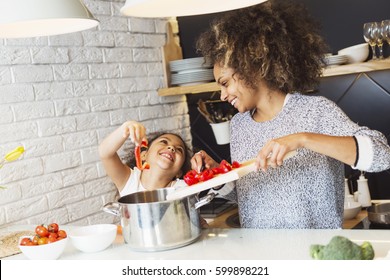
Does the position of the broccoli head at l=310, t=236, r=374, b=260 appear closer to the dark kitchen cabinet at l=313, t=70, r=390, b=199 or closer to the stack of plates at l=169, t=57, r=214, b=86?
the dark kitchen cabinet at l=313, t=70, r=390, b=199

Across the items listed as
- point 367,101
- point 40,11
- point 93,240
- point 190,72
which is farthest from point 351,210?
point 40,11

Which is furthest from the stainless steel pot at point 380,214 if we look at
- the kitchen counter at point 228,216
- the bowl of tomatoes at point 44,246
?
the bowl of tomatoes at point 44,246

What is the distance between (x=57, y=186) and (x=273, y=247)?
1302 millimetres

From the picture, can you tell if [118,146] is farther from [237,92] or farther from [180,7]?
[180,7]

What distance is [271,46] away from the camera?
2035 millimetres

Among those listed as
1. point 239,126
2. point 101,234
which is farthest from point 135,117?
point 101,234

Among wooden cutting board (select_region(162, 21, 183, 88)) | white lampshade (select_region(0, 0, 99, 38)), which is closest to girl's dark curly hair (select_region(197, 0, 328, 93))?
white lampshade (select_region(0, 0, 99, 38))

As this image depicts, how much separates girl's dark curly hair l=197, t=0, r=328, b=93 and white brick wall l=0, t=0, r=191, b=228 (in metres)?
0.91

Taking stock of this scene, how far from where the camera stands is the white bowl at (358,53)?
2924mm

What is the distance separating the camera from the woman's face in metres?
2.03

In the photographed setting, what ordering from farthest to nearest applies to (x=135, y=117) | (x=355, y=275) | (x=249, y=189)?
(x=135, y=117)
(x=249, y=189)
(x=355, y=275)

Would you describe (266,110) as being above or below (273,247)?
above

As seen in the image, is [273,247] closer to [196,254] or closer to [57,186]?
[196,254]

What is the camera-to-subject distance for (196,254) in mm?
1669
